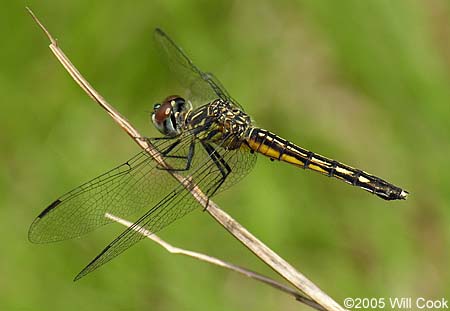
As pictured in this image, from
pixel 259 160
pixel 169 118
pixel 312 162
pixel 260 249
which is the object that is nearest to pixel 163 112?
pixel 169 118

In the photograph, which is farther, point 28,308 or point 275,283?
point 28,308

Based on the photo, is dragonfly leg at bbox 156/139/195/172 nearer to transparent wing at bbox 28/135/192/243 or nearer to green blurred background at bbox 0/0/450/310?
transparent wing at bbox 28/135/192/243

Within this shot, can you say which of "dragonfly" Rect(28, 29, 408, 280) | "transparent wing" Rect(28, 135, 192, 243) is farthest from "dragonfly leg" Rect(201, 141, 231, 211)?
"transparent wing" Rect(28, 135, 192, 243)

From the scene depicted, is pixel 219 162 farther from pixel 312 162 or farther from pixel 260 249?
pixel 260 249

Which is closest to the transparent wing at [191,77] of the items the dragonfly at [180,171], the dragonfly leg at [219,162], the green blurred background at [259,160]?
the dragonfly at [180,171]

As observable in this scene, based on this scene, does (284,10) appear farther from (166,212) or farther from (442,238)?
(166,212)

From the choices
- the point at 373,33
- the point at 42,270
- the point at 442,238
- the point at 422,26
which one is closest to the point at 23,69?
the point at 42,270
